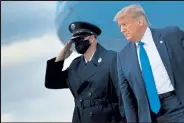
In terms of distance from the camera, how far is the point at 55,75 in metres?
4.03

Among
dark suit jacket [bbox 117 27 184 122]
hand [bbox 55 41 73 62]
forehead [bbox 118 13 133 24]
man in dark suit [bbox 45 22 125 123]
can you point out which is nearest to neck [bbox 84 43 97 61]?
man in dark suit [bbox 45 22 125 123]

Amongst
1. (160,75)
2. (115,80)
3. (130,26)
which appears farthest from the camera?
(115,80)

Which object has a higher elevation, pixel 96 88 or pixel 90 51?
pixel 90 51

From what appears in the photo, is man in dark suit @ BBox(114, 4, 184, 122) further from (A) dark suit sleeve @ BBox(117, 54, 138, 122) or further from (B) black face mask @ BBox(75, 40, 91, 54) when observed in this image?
(B) black face mask @ BBox(75, 40, 91, 54)

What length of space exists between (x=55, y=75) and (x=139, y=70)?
49.4 inches

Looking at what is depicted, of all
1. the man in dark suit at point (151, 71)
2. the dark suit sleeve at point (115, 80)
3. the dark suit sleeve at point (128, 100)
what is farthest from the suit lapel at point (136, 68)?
the dark suit sleeve at point (115, 80)

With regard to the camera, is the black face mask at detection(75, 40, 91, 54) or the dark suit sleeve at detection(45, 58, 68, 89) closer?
the black face mask at detection(75, 40, 91, 54)

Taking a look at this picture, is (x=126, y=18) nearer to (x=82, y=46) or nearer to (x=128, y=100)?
(x=128, y=100)

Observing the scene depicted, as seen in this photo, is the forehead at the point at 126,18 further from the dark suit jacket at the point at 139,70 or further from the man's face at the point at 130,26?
the dark suit jacket at the point at 139,70

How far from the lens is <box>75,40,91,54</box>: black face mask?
3.91 meters

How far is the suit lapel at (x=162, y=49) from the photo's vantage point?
2838mm

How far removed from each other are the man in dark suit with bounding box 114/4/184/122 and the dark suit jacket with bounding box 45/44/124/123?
0.71 meters

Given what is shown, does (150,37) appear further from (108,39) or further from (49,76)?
(108,39)

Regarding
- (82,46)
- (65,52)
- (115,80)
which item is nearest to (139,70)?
(115,80)
